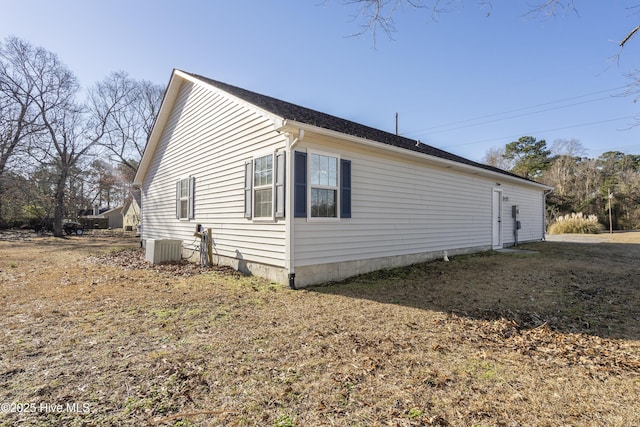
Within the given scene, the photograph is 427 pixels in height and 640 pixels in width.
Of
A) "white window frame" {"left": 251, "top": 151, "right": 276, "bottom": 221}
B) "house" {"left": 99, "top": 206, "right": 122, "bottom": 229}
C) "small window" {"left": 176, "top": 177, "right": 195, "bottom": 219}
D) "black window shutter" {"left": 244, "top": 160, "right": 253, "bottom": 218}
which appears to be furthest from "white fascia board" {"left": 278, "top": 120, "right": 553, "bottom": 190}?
"house" {"left": 99, "top": 206, "right": 122, "bottom": 229}

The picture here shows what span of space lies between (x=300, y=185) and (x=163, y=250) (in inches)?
217

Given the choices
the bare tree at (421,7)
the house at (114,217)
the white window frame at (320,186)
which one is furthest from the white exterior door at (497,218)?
the house at (114,217)

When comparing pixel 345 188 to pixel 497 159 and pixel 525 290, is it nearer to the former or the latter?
pixel 525 290

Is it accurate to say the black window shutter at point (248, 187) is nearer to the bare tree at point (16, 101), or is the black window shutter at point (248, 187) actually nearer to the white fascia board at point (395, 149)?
the white fascia board at point (395, 149)

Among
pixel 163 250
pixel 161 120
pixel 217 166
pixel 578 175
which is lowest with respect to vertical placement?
pixel 163 250

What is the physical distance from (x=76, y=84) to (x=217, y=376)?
2702 cm

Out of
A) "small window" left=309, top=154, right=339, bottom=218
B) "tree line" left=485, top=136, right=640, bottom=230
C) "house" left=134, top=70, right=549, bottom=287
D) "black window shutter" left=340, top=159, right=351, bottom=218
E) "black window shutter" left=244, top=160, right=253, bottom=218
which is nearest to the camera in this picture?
"house" left=134, top=70, right=549, bottom=287

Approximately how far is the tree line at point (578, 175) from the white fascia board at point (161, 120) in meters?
29.0

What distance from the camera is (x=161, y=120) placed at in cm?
1138

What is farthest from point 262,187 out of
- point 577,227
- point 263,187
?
point 577,227

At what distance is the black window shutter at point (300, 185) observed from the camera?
19.0ft

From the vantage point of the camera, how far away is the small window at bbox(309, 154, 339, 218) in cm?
610

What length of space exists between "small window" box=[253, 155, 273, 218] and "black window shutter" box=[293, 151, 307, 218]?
29.0 inches

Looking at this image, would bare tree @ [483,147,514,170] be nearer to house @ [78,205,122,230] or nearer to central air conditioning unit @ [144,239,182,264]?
central air conditioning unit @ [144,239,182,264]
